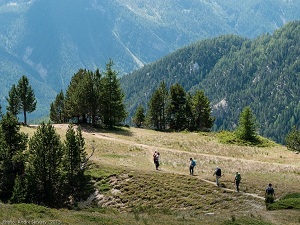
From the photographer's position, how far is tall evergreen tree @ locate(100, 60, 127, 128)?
315 feet

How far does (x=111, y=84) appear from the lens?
99250mm

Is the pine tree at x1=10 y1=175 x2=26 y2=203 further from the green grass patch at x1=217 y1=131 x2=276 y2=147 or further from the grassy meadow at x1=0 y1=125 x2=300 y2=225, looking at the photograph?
the green grass patch at x1=217 y1=131 x2=276 y2=147

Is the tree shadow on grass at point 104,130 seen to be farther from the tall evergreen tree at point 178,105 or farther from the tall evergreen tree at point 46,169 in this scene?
the tall evergreen tree at point 46,169

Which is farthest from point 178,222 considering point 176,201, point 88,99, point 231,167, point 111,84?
point 111,84

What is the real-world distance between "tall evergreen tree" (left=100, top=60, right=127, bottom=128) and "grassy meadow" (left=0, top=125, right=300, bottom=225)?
18674mm

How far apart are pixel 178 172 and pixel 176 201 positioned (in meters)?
9.50

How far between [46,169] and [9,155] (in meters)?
6.38

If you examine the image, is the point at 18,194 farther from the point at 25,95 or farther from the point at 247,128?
the point at 25,95

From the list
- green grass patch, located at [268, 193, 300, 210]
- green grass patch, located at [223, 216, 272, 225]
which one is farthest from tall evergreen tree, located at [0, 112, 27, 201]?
green grass patch, located at [268, 193, 300, 210]

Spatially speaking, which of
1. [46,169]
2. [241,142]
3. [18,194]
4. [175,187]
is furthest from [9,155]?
[241,142]

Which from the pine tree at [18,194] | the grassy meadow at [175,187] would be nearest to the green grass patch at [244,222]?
the grassy meadow at [175,187]

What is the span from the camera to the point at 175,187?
47844 mm

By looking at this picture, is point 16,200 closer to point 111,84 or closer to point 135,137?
point 135,137

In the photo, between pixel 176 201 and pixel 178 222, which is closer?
pixel 178 222
